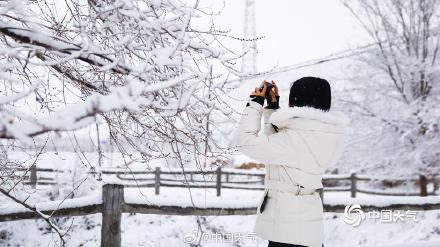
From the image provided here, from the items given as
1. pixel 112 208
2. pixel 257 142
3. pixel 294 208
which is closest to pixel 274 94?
pixel 257 142

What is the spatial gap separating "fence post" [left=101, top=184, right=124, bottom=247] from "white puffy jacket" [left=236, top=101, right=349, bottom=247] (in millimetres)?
1432

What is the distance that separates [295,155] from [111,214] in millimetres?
1775

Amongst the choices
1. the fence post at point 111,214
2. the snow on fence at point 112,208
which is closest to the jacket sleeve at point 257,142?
the snow on fence at point 112,208

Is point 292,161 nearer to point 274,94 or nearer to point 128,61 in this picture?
point 274,94

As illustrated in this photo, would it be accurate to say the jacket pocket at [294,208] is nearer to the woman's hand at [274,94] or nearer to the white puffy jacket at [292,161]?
the white puffy jacket at [292,161]

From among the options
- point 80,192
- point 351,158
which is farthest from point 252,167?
point 80,192

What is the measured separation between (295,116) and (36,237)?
555 centimetres

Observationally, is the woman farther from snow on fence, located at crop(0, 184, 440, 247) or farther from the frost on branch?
snow on fence, located at crop(0, 184, 440, 247)

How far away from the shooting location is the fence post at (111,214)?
11.1ft

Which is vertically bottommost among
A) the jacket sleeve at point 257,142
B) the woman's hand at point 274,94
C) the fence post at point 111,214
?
the fence post at point 111,214

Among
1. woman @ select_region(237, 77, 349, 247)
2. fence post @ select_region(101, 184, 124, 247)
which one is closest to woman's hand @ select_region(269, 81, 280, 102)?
woman @ select_region(237, 77, 349, 247)

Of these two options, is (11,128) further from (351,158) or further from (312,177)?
(351,158)

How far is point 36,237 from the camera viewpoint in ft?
21.4

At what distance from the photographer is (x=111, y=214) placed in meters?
3.43
